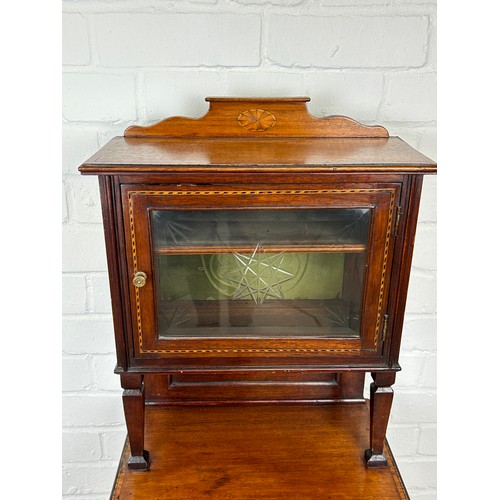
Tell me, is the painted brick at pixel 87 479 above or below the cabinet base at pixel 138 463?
below

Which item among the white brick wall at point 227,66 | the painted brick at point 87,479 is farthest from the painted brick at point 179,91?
the painted brick at point 87,479

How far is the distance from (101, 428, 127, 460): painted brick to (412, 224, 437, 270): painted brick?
28.0 inches

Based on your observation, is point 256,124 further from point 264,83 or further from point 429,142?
point 429,142

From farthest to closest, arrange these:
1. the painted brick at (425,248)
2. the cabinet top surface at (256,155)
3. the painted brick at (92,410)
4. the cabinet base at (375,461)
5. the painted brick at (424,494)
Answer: the painted brick at (424,494)
the painted brick at (92,410)
the painted brick at (425,248)
the cabinet base at (375,461)
the cabinet top surface at (256,155)

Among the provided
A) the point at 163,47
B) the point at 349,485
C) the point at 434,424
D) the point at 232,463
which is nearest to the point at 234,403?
the point at 232,463

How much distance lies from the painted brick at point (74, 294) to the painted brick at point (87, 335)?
0.06 feet

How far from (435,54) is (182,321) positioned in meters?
0.62

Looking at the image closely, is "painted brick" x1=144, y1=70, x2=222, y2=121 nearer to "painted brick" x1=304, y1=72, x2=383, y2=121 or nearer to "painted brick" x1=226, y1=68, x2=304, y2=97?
"painted brick" x1=226, y1=68, x2=304, y2=97

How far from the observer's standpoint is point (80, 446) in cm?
121

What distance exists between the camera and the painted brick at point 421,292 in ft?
3.58

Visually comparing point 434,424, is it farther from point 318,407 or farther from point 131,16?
point 131,16

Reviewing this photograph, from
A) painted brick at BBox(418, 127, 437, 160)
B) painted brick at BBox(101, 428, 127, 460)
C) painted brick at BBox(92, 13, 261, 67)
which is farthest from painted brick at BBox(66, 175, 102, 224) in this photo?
painted brick at BBox(418, 127, 437, 160)

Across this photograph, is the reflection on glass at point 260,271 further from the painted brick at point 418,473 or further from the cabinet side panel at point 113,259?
the painted brick at point 418,473

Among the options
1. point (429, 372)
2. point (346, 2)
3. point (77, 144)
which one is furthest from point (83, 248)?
point (429, 372)
